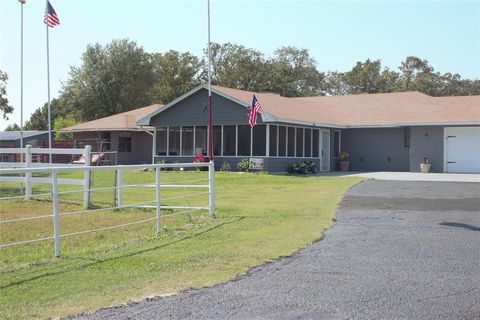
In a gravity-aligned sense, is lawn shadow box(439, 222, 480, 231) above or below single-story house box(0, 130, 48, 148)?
below

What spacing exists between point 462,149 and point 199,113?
12.9m

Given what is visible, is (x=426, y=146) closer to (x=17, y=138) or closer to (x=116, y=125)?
(x=116, y=125)

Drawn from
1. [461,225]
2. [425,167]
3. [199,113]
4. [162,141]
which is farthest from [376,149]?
[461,225]

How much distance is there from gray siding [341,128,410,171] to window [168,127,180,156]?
9.27 meters

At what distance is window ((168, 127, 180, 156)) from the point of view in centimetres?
2814

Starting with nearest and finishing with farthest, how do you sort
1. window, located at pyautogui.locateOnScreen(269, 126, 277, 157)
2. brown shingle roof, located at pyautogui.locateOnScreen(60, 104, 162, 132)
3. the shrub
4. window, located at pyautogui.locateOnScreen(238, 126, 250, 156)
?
the shrub < window, located at pyautogui.locateOnScreen(269, 126, 277, 157) < window, located at pyautogui.locateOnScreen(238, 126, 250, 156) < brown shingle roof, located at pyautogui.locateOnScreen(60, 104, 162, 132)

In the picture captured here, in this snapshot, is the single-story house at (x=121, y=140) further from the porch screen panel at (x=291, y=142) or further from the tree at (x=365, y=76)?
the tree at (x=365, y=76)

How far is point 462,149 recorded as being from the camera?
2641 centimetres

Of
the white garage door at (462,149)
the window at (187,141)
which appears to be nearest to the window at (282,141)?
the window at (187,141)

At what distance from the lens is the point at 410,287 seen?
5.43 meters

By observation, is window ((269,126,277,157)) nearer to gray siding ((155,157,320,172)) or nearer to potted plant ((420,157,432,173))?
gray siding ((155,157,320,172))

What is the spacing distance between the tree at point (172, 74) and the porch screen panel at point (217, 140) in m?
27.0

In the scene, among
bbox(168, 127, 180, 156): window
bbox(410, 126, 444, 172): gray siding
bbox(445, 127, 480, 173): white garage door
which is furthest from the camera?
bbox(168, 127, 180, 156): window

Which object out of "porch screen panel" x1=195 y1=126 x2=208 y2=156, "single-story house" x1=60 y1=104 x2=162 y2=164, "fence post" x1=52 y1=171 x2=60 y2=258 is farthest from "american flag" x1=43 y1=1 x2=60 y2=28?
"fence post" x1=52 y1=171 x2=60 y2=258
